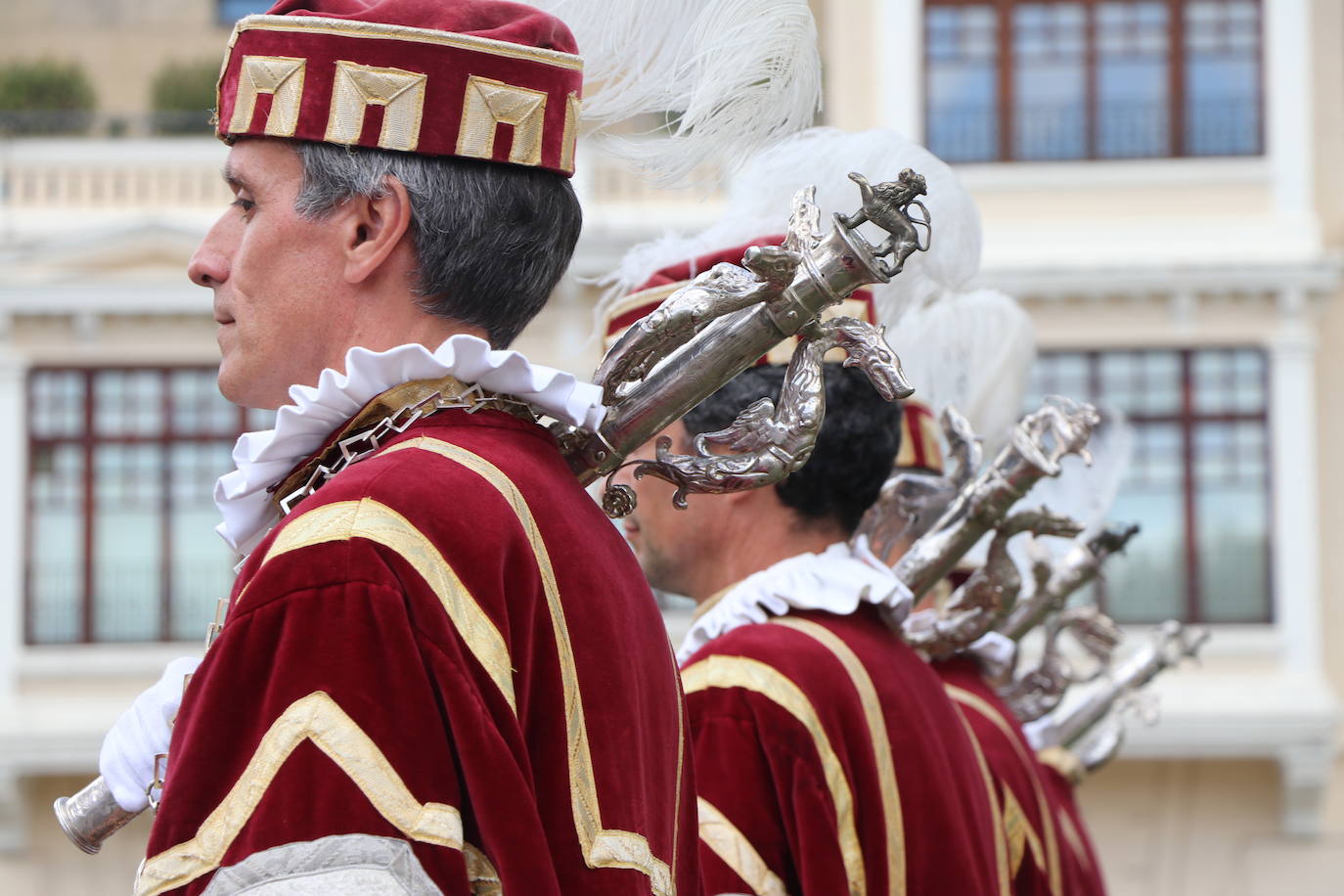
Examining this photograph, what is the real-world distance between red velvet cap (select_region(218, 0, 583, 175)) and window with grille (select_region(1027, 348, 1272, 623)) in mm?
13503

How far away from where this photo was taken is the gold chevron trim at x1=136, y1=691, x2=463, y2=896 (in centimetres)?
177

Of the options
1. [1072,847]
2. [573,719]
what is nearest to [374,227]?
[573,719]

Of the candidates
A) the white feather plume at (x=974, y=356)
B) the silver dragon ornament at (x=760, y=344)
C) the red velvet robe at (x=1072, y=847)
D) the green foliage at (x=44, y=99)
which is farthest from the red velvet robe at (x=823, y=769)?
the green foliage at (x=44, y=99)

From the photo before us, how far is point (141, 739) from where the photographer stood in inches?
85.6

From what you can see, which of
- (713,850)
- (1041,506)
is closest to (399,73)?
(713,850)

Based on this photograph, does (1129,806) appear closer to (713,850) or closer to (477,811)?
(713,850)

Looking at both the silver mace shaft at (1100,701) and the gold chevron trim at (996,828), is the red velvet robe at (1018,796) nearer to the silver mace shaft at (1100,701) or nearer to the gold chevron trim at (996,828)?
the gold chevron trim at (996,828)

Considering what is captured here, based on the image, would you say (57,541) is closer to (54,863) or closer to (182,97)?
(54,863)

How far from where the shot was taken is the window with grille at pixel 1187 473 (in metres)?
15.5

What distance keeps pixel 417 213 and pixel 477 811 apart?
2.06ft

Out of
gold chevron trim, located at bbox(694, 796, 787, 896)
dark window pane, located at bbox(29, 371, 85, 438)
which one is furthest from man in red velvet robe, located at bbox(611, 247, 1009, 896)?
dark window pane, located at bbox(29, 371, 85, 438)

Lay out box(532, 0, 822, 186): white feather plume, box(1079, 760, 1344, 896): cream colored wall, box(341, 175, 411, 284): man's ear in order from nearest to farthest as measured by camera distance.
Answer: box(341, 175, 411, 284): man's ear, box(532, 0, 822, 186): white feather plume, box(1079, 760, 1344, 896): cream colored wall

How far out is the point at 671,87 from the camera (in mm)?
2744

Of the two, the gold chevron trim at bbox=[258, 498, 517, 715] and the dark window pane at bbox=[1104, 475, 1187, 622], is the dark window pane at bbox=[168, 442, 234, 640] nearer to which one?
the dark window pane at bbox=[1104, 475, 1187, 622]
